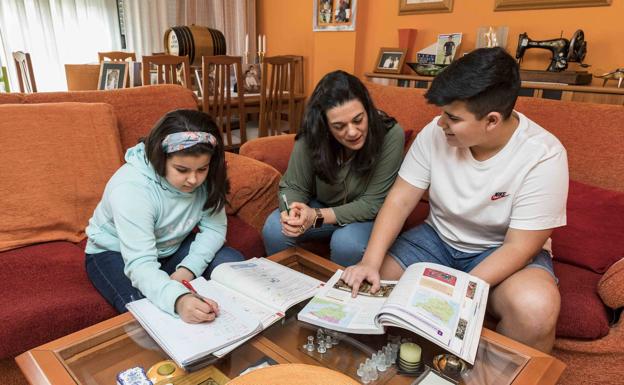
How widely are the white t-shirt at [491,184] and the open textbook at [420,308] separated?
0.25 metres

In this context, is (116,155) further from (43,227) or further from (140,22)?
(140,22)

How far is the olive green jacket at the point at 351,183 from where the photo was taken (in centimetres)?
138

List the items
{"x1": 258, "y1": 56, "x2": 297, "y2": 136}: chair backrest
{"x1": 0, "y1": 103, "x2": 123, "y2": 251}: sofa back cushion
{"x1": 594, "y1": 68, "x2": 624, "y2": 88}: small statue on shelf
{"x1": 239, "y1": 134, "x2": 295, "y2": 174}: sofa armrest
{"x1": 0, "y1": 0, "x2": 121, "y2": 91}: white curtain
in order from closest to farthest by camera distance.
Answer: {"x1": 0, "y1": 103, "x2": 123, "y2": 251}: sofa back cushion
{"x1": 239, "y1": 134, "x2": 295, "y2": 174}: sofa armrest
{"x1": 594, "y1": 68, "x2": 624, "y2": 88}: small statue on shelf
{"x1": 258, "y1": 56, "x2": 297, "y2": 136}: chair backrest
{"x1": 0, "y1": 0, "x2": 121, "y2": 91}: white curtain

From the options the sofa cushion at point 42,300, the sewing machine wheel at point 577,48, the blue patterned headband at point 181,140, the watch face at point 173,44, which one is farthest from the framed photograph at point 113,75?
the sewing machine wheel at point 577,48

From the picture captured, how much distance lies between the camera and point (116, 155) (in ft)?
4.93

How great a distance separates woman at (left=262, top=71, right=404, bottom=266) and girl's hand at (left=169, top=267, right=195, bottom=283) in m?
0.29

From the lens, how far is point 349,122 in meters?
1.22

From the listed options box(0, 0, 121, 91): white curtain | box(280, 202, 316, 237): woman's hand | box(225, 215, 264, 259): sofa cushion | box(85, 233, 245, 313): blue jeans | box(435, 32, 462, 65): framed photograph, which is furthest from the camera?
box(0, 0, 121, 91): white curtain

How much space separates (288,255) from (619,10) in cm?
209

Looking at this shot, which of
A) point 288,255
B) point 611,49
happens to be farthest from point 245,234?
point 611,49

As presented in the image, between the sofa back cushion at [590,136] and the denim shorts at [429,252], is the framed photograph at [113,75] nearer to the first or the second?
the denim shorts at [429,252]

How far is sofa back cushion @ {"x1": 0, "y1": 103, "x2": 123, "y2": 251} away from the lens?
1311 mm

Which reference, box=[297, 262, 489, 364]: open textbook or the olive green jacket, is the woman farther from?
box=[297, 262, 489, 364]: open textbook

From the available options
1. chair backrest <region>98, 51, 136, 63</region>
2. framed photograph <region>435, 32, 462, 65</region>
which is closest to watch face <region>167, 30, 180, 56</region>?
chair backrest <region>98, 51, 136, 63</region>
